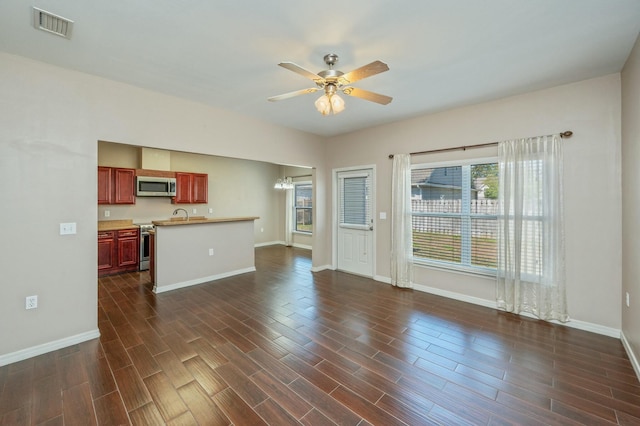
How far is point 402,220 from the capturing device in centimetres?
446

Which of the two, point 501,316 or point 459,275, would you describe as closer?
point 501,316

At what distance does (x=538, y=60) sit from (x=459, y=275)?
2.80m

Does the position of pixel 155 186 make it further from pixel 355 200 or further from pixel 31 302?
pixel 355 200

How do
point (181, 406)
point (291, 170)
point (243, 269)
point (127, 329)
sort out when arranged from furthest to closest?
point (291, 170) < point (243, 269) < point (127, 329) < point (181, 406)

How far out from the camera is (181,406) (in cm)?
187

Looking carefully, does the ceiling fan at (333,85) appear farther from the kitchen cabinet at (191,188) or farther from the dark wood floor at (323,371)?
the kitchen cabinet at (191,188)

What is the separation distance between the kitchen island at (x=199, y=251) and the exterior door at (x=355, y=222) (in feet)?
6.35

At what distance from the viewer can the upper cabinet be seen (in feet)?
17.0

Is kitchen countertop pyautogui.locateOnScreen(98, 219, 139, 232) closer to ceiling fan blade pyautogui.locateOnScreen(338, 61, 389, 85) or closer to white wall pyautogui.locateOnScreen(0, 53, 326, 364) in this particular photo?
white wall pyautogui.locateOnScreen(0, 53, 326, 364)

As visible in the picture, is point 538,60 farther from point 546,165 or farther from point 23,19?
point 23,19

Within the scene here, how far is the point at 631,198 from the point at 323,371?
326 cm

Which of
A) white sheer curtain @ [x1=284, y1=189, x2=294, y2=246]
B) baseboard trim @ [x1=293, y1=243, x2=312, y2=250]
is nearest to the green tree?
baseboard trim @ [x1=293, y1=243, x2=312, y2=250]

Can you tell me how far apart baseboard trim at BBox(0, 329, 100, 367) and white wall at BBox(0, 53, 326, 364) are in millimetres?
19

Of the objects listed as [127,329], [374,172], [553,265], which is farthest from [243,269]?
[553,265]
